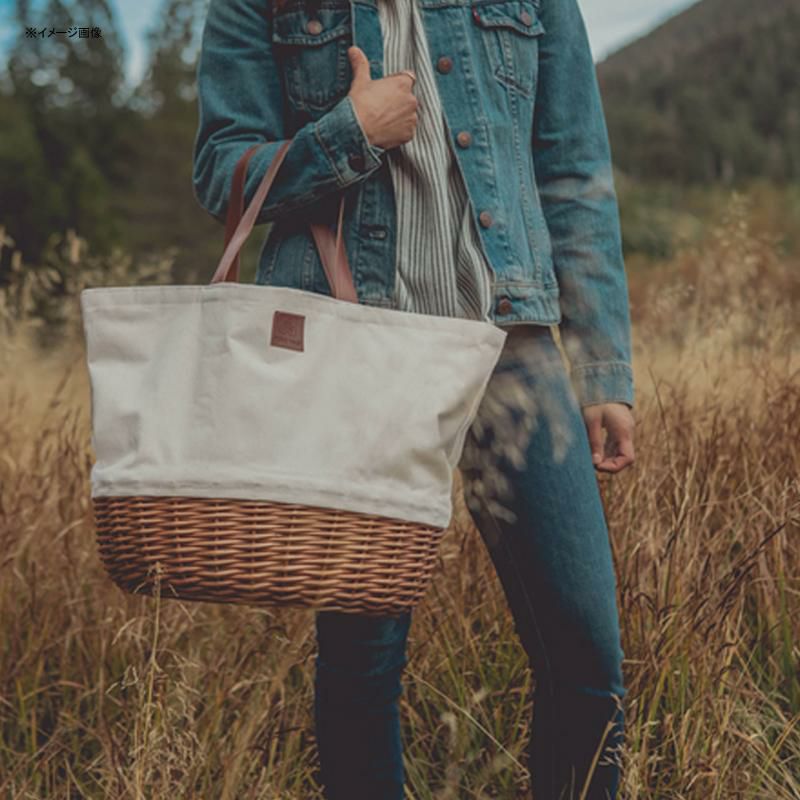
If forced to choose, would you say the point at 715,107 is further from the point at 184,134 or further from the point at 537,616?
the point at 537,616

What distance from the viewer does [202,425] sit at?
1.40m

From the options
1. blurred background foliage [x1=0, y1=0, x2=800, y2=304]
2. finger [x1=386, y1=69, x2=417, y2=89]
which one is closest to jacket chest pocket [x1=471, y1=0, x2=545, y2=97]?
finger [x1=386, y1=69, x2=417, y2=89]

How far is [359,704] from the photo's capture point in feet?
5.33

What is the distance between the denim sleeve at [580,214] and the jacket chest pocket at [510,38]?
53 mm

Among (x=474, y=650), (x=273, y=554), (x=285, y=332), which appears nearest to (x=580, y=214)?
(x=285, y=332)

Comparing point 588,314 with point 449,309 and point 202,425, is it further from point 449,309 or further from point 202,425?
point 202,425

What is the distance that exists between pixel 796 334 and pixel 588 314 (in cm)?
192

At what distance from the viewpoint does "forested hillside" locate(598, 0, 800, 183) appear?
35000mm

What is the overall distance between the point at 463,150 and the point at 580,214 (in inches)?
8.9

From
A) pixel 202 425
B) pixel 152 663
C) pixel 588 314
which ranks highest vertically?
pixel 588 314

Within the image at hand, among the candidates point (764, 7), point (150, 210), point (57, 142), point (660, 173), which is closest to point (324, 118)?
point (150, 210)

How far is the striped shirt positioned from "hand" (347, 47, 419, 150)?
2.9 inches

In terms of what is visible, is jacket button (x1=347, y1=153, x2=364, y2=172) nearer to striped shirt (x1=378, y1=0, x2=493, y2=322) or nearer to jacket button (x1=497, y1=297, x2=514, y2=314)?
striped shirt (x1=378, y1=0, x2=493, y2=322)

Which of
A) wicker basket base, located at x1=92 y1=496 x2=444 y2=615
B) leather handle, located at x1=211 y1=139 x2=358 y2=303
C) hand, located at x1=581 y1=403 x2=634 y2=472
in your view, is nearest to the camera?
wicker basket base, located at x1=92 y1=496 x2=444 y2=615
